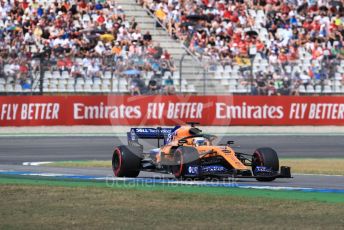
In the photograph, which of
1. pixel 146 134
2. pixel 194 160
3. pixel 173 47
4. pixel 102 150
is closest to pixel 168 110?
pixel 173 47

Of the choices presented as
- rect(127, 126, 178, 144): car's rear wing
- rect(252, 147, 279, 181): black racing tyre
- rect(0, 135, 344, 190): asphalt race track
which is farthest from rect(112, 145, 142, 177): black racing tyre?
rect(252, 147, 279, 181): black racing tyre

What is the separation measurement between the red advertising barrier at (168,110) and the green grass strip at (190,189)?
17.3 m

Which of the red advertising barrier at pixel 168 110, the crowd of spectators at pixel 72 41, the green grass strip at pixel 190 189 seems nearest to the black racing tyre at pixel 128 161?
the green grass strip at pixel 190 189

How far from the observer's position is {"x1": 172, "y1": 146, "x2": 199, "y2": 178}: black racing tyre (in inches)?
659

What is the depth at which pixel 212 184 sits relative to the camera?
16.7 meters

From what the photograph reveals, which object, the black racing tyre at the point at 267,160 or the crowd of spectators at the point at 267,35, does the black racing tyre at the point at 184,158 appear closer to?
the black racing tyre at the point at 267,160

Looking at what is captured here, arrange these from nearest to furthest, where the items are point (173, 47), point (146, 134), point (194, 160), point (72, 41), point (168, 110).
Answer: point (194, 160)
point (146, 134)
point (72, 41)
point (168, 110)
point (173, 47)

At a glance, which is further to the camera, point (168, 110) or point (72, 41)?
point (168, 110)

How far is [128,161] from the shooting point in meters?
18.0

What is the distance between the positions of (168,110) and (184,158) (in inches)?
820

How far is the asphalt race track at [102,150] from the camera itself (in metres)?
18.3

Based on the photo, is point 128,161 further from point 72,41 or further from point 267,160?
point 72,41

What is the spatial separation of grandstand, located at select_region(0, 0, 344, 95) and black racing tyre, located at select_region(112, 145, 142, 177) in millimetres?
16453

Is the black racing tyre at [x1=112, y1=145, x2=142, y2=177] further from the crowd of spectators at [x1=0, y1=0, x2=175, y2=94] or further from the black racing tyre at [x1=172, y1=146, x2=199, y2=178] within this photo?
the crowd of spectators at [x1=0, y1=0, x2=175, y2=94]
